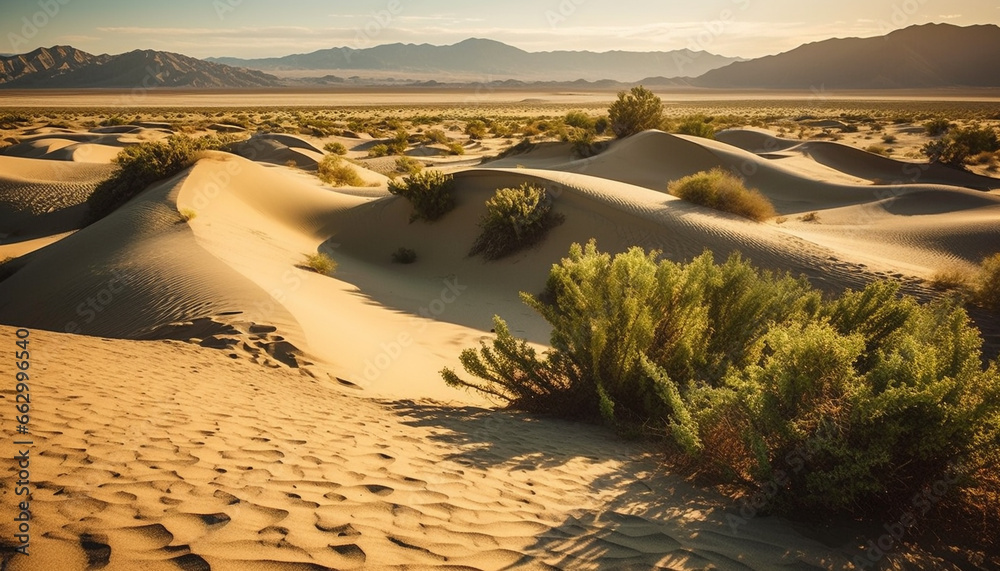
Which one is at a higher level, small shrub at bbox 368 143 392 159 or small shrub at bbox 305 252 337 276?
small shrub at bbox 368 143 392 159

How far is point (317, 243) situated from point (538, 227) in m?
5.86

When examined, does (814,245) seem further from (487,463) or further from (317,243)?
(317,243)

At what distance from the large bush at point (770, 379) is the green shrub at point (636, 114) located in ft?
81.4

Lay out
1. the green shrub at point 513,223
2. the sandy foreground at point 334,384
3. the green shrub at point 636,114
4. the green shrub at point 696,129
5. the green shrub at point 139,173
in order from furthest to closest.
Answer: the green shrub at point 696,129
the green shrub at point 636,114
the green shrub at point 139,173
the green shrub at point 513,223
the sandy foreground at point 334,384

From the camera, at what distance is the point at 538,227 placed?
13.5m

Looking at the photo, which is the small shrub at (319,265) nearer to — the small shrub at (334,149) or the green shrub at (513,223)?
the green shrub at (513,223)

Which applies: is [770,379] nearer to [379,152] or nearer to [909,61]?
[379,152]

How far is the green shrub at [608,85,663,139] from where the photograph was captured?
29875 mm

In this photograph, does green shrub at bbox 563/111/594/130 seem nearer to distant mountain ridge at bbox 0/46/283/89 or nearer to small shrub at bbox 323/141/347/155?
small shrub at bbox 323/141/347/155

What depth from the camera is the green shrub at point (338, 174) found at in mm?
21578

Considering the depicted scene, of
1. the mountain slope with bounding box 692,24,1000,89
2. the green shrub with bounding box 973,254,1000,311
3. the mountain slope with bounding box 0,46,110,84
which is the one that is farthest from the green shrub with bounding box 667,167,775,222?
the mountain slope with bounding box 0,46,110,84

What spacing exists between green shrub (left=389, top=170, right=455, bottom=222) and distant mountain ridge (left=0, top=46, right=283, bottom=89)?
177m

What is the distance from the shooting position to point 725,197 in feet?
49.8

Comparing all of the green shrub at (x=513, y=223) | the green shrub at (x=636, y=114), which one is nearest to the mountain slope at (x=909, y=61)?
the green shrub at (x=636, y=114)
